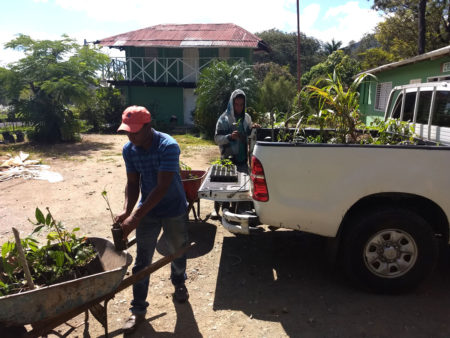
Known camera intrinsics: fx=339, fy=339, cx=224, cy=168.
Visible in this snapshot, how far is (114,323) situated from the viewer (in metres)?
3.05

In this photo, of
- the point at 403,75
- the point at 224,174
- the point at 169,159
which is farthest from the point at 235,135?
the point at 403,75

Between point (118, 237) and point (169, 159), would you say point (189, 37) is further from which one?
point (118, 237)

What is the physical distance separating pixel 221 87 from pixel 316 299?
1187 cm

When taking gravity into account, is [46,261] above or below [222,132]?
below

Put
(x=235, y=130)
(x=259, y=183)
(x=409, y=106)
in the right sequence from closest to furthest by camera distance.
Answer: (x=259, y=183), (x=409, y=106), (x=235, y=130)

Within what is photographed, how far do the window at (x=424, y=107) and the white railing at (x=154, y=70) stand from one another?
17.9 metres

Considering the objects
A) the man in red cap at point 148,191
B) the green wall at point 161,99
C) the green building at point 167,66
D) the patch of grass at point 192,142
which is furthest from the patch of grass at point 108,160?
the green wall at point 161,99

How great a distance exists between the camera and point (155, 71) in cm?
2072

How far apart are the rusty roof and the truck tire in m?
18.4

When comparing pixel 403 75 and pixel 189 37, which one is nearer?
pixel 403 75

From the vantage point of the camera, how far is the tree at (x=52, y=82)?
44.4 feet

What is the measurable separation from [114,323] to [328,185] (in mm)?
2297

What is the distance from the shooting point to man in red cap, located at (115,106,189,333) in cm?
269

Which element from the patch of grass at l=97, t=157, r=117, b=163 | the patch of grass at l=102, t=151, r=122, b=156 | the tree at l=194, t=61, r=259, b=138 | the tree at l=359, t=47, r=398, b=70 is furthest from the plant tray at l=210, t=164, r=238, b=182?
the tree at l=359, t=47, r=398, b=70
